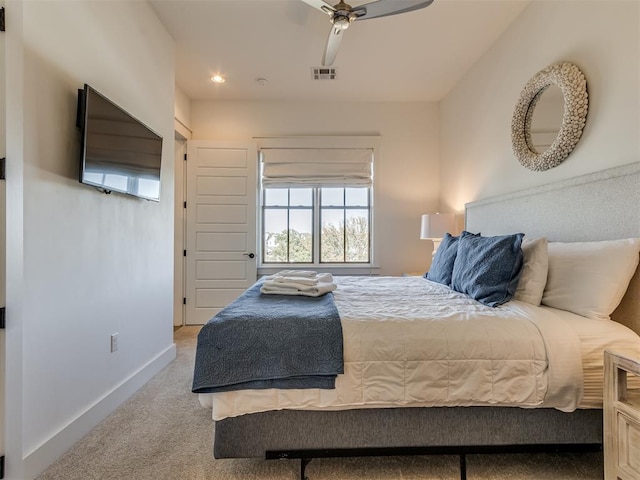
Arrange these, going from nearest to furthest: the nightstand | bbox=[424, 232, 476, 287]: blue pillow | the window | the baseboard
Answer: the nightstand → the baseboard → bbox=[424, 232, 476, 287]: blue pillow → the window

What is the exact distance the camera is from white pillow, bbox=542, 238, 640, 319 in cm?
146

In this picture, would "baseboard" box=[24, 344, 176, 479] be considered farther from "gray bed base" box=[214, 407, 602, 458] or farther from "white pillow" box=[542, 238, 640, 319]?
"white pillow" box=[542, 238, 640, 319]

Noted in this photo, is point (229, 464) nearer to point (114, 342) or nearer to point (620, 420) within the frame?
point (114, 342)

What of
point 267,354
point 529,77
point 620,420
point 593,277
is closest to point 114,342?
point 267,354

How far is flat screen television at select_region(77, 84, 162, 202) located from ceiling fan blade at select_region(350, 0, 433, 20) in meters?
1.57

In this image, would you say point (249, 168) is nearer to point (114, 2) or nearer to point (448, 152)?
point (114, 2)

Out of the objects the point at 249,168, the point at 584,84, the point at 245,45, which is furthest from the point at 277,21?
the point at 584,84

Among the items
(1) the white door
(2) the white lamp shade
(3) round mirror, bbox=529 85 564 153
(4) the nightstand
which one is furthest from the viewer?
(1) the white door

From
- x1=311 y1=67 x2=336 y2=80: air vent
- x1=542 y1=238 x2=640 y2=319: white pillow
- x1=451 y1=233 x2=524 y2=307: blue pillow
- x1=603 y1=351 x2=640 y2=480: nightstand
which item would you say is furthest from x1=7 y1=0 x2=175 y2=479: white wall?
x1=542 y1=238 x2=640 y2=319: white pillow

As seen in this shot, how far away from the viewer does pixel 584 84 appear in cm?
188

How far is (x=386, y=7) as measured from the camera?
6.54ft

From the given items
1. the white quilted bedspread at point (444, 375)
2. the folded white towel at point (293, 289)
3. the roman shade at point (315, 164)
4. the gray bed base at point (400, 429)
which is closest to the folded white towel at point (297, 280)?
the folded white towel at point (293, 289)

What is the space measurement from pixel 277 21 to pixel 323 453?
292 centimetres

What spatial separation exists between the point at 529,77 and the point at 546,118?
44 cm
